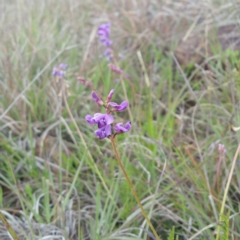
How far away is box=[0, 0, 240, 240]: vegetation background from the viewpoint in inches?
58.6

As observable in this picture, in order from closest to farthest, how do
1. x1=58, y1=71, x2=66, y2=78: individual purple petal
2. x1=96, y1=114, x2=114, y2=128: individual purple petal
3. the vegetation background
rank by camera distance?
1. x1=96, y1=114, x2=114, y2=128: individual purple petal
2. the vegetation background
3. x1=58, y1=71, x2=66, y2=78: individual purple petal

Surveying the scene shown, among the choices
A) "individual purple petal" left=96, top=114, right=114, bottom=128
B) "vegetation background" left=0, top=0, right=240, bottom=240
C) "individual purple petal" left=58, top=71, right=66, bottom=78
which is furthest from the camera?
"individual purple petal" left=58, top=71, right=66, bottom=78

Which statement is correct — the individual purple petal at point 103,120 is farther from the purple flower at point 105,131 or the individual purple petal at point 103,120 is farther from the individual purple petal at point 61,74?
the individual purple petal at point 61,74

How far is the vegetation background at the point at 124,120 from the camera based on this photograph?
4.88 ft

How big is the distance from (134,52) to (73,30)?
0.45 metres

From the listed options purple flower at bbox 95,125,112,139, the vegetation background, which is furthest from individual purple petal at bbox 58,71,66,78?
purple flower at bbox 95,125,112,139

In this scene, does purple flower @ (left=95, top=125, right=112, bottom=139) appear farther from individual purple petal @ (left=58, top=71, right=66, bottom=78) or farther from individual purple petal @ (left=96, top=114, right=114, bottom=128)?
individual purple petal @ (left=58, top=71, right=66, bottom=78)

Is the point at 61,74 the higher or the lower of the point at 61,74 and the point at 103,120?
the lower

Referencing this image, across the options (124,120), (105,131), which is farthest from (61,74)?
(105,131)

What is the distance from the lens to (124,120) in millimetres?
2166

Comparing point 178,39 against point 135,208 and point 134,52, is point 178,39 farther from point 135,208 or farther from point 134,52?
point 135,208

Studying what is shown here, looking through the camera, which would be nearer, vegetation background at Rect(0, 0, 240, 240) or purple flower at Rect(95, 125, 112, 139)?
purple flower at Rect(95, 125, 112, 139)

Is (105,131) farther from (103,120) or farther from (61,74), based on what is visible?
(61,74)

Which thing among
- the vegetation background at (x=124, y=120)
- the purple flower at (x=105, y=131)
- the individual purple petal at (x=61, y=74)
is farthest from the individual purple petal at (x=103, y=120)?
the individual purple petal at (x=61, y=74)
